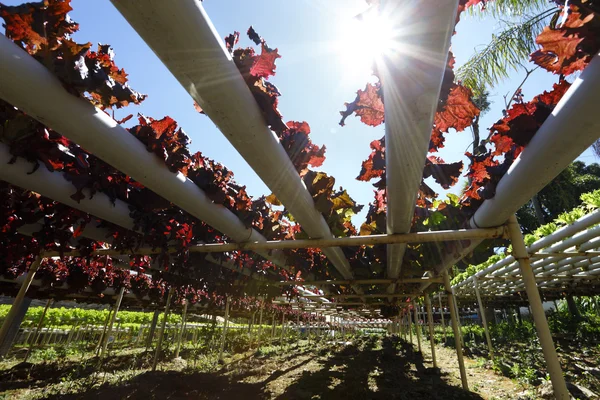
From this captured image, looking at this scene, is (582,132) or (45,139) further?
(45,139)

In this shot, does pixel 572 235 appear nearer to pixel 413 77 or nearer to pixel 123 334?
pixel 413 77

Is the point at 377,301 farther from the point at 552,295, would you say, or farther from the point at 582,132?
the point at 552,295

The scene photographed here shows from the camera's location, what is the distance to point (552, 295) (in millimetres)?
17531

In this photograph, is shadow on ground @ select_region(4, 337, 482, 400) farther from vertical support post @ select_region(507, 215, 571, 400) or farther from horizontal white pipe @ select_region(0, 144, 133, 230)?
horizontal white pipe @ select_region(0, 144, 133, 230)

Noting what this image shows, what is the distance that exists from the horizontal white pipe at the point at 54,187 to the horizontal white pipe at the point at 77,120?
0.92 metres

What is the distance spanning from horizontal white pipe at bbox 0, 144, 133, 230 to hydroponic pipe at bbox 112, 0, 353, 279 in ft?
6.25

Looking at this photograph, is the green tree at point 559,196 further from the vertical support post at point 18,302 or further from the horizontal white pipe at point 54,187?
the vertical support post at point 18,302

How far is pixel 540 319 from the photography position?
Answer: 226 cm

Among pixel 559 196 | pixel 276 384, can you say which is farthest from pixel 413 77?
pixel 559 196

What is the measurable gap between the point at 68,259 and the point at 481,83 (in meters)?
13.4

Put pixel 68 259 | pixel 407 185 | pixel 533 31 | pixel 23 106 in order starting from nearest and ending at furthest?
pixel 23 106, pixel 407 185, pixel 68 259, pixel 533 31

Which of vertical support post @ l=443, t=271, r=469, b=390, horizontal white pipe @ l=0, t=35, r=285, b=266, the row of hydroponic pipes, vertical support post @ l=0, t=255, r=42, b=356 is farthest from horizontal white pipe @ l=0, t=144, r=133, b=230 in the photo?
the row of hydroponic pipes

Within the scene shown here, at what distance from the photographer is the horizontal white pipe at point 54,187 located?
7.29 ft

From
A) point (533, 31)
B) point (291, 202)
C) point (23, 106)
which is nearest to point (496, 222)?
point (291, 202)
